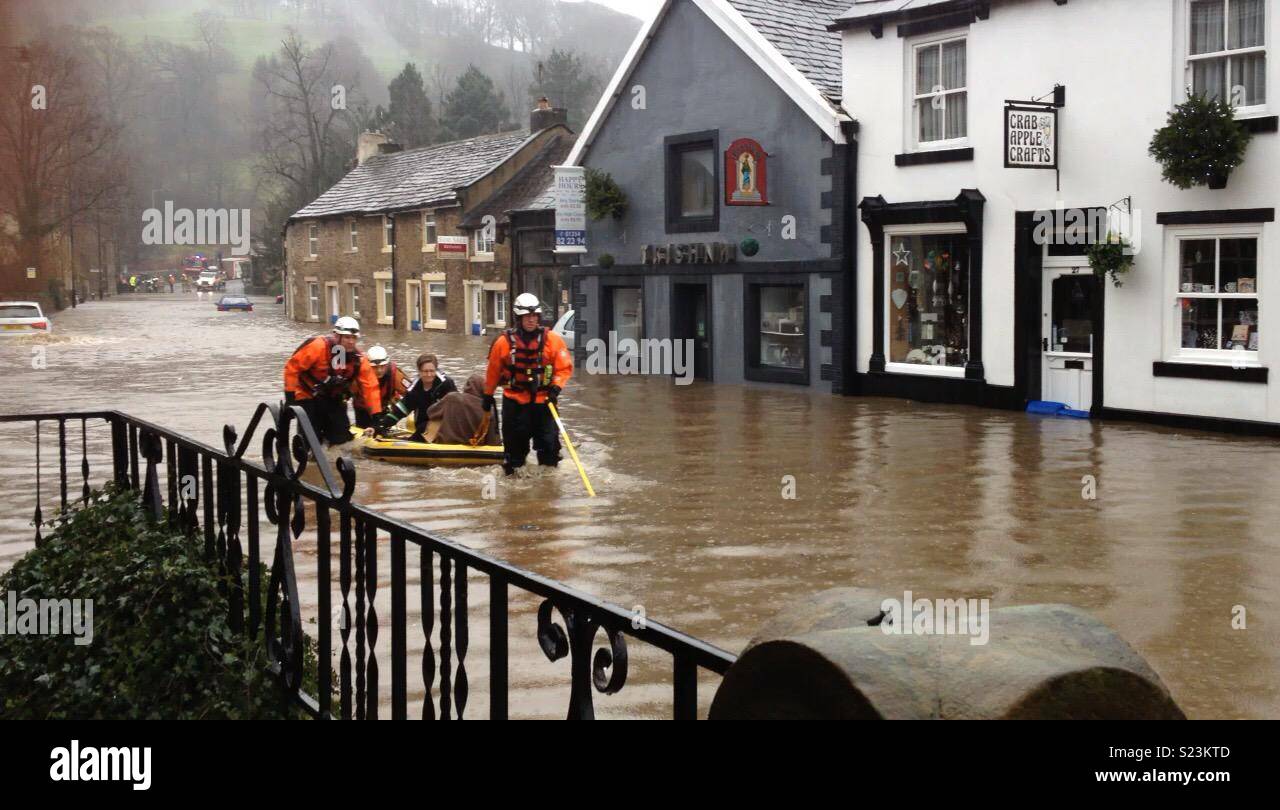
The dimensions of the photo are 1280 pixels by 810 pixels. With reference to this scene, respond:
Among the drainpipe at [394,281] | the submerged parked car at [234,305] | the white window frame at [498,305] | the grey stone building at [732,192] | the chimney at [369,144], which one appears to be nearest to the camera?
the grey stone building at [732,192]

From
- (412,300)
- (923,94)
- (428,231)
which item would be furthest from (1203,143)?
(412,300)

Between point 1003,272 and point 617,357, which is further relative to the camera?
point 617,357

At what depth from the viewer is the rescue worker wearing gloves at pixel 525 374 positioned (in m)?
15.0

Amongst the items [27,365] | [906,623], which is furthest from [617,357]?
[906,623]

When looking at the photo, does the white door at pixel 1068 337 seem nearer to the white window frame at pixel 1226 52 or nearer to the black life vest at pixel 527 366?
the white window frame at pixel 1226 52

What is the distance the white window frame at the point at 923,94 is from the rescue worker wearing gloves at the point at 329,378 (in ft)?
36.5

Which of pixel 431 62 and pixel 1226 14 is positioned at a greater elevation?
pixel 431 62

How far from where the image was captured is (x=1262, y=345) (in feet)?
59.8

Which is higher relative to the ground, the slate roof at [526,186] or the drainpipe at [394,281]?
the slate roof at [526,186]

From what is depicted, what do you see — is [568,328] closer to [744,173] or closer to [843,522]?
[744,173]

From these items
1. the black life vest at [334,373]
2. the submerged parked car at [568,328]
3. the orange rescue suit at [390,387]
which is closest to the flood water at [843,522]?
the black life vest at [334,373]

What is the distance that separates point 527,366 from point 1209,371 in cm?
985
